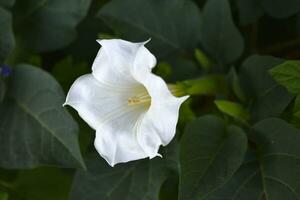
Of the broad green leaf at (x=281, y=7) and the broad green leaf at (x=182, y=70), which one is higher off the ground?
the broad green leaf at (x=281, y=7)

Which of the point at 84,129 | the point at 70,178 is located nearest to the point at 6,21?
the point at 84,129

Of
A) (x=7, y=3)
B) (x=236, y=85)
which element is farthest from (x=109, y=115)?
(x=7, y=3)

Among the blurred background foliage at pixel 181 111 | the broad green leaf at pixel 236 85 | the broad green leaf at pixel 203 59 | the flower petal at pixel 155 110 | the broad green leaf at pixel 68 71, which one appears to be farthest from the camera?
the broad green leaf at pixel 68 71

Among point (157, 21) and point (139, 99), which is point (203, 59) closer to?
point (157, 21)

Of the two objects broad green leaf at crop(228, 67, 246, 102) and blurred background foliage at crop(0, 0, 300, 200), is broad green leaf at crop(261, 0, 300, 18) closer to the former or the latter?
blurred background foliage at crop(0, 0, 300, 200)

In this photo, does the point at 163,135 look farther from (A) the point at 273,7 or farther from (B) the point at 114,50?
(A) the point at 273,7

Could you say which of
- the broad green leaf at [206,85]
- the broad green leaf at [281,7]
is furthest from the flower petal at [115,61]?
the broad green leaf at [281,7]

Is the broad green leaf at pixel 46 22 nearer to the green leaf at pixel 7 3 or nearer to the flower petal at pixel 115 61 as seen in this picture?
the green leaf at pixel 7 3
